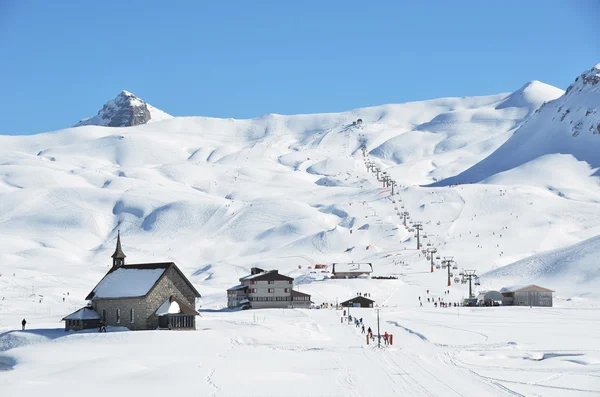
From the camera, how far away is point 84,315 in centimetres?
6141

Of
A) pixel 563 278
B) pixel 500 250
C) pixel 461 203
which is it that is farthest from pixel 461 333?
pixel 461 203

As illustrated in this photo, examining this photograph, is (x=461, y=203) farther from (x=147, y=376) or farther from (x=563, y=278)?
(x=147, y=376)

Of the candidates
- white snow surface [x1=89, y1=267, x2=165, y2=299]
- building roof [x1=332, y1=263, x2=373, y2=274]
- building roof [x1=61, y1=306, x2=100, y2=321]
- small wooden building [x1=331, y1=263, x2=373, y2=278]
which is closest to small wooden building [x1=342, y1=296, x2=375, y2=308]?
small wooden building [x1=331, y1=263, x2=373, y2=278]

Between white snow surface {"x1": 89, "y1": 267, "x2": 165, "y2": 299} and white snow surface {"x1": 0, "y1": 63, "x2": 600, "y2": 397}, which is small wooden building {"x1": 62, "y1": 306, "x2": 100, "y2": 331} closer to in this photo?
white snow surface {"x1": 0, "y1": 63, "x2": 600, "y2": 397}

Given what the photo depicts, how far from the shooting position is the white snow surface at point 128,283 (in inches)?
2400

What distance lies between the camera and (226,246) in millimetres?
187500

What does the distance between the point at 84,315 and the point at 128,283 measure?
387 cm

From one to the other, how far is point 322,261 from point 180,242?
4855 centimetres

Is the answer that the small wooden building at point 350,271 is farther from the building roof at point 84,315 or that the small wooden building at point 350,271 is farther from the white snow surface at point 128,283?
the building roof at point 84,315

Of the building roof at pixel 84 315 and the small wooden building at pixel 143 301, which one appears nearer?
the small wooden building at pixel 143 301

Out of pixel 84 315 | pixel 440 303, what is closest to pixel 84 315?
pixel 84 315

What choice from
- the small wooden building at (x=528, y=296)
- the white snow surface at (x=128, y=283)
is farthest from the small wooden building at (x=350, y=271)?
the white snow surface at (x=128, y=283)

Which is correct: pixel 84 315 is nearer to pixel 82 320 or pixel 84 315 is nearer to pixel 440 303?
pixel 82 320

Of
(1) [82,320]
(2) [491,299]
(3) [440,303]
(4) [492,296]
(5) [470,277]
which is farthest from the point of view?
(5) [470,277]
